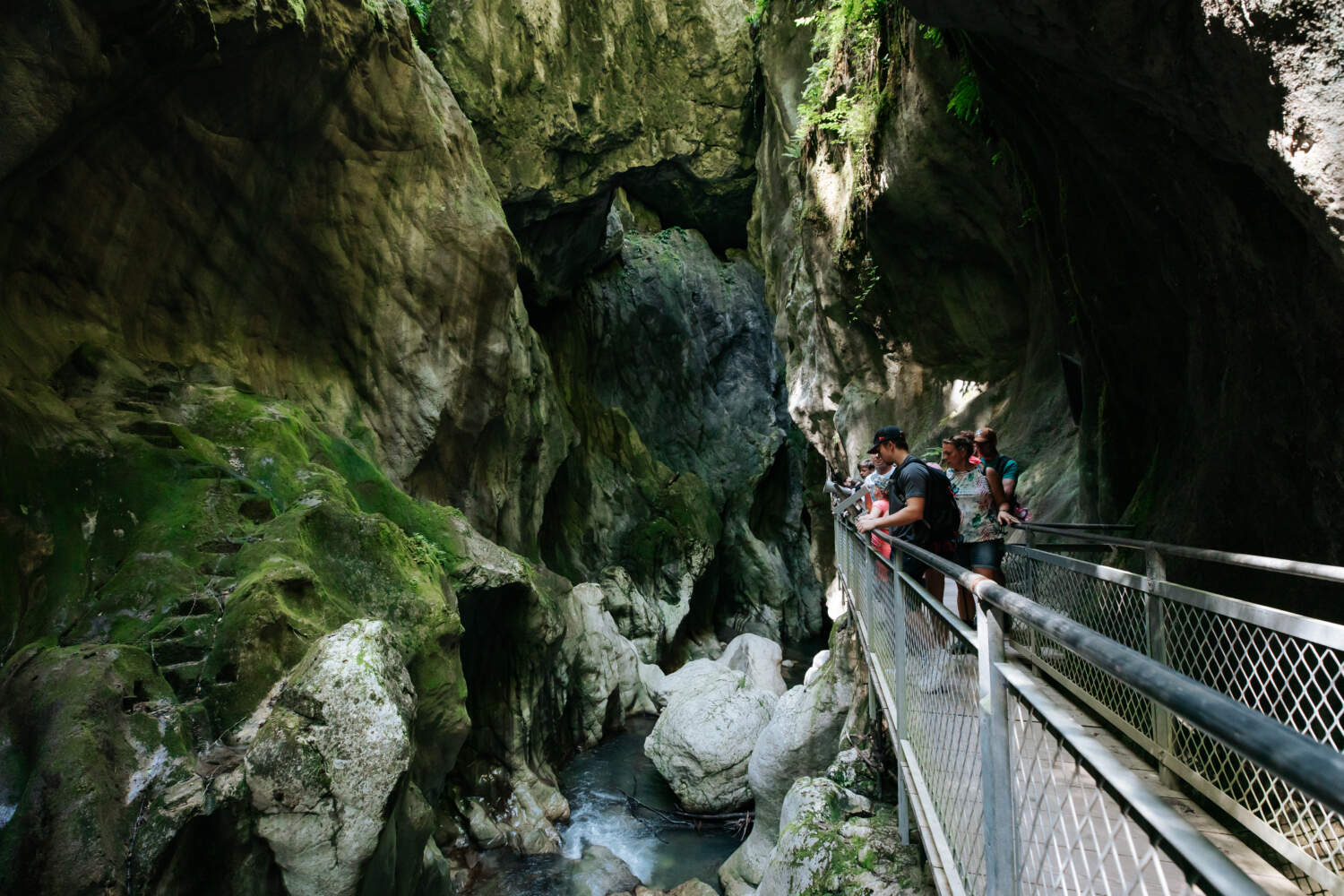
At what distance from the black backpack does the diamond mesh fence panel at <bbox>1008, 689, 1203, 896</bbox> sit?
2868mm

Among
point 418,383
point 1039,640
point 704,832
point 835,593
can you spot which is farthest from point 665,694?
point 1039,640

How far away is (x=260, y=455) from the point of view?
26.9 feet

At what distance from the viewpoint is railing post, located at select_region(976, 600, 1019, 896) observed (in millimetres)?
1991

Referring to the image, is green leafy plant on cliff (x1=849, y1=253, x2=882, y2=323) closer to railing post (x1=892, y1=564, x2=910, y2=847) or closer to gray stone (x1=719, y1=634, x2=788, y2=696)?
gray stone (x1=719, y1=634, x2=788, y2=696)

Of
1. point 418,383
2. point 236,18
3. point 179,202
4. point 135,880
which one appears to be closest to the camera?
point 135,880

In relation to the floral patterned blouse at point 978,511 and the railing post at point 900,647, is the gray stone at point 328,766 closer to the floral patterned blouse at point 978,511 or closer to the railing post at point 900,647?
the railing post at point 900,647

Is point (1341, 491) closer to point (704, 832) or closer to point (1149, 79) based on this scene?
point (1149, 79)

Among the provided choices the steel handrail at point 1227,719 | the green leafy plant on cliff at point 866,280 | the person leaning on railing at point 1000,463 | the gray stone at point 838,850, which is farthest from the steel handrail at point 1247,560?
the green leafy plant on cliff at point 866,280

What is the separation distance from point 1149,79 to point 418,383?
10.5 metres

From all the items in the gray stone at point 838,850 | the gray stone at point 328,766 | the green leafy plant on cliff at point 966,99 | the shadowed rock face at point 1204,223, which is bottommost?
the gray stone at point 838,850

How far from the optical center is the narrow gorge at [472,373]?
13.8ft

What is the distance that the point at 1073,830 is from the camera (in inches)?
74.0

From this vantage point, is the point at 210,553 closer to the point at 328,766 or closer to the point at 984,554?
the point at 328,766

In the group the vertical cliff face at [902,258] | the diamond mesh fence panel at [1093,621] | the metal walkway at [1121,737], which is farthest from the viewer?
the vertical cliff face at [902,258]
